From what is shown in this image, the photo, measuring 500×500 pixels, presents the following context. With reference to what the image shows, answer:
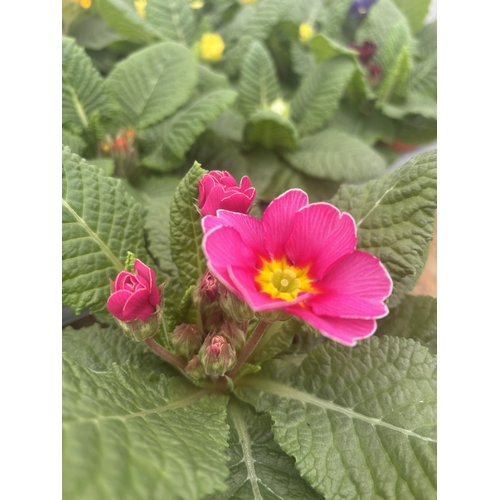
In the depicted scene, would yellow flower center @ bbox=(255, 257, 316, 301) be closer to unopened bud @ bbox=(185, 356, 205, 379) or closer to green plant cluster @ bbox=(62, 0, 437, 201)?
unopened bud @ bbox=(185, 356, 205, 379)

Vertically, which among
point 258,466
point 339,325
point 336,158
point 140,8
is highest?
point 339,325

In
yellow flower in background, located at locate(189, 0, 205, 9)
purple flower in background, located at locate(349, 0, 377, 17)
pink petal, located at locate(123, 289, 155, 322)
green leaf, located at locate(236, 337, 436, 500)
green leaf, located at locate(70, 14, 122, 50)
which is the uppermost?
purple flower in background, located at locate(349, 0, 377, 17)

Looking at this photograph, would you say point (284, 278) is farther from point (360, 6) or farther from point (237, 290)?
point (360, 6)

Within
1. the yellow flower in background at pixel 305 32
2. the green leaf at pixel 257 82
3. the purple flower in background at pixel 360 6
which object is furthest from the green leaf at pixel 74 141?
the purple flower in background at pixel 360 6

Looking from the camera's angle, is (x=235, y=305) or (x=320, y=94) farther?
(x=320, y=94)

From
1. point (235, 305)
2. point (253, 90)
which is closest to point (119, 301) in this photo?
point (235, 305)

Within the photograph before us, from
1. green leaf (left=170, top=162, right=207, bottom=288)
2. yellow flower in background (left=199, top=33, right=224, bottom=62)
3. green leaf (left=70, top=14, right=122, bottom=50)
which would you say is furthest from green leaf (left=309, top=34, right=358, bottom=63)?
green leaf (left=170, top=162, right=207, bottom=288)

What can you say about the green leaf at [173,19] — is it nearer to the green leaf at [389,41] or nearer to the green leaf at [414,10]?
the green leaf at [389,41]
